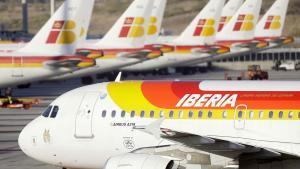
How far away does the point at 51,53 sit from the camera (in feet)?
226

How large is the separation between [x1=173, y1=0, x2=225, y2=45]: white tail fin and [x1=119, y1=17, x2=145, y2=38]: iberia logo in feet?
49.2

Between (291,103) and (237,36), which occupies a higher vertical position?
(291,103)

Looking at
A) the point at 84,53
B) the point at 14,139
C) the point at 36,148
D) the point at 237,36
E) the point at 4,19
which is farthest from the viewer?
the point at 4,19

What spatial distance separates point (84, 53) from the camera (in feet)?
268

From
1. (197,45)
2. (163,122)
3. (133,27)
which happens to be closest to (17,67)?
(133,27)

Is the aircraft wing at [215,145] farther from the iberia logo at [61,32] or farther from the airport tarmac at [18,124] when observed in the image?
the iberia logo at [61,32]

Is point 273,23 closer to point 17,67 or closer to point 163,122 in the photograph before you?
point 17,67

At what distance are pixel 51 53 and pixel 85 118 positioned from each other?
41.9 metres

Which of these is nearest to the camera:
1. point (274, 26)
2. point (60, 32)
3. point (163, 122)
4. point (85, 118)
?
point (163, 122)

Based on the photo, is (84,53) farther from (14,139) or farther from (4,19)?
(4,19)

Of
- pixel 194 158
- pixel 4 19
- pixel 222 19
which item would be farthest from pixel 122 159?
pixel 4 19

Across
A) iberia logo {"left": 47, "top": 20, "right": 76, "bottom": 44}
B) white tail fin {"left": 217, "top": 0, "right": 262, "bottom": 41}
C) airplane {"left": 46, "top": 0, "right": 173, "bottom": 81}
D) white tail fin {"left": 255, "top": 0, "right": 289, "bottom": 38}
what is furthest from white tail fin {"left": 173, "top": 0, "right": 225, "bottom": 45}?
iberia logo {"left": 47, "top": 20, "right": 76, "bottom": 44}

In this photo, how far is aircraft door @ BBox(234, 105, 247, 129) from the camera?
25.6 meters

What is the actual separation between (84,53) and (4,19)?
395 feet
